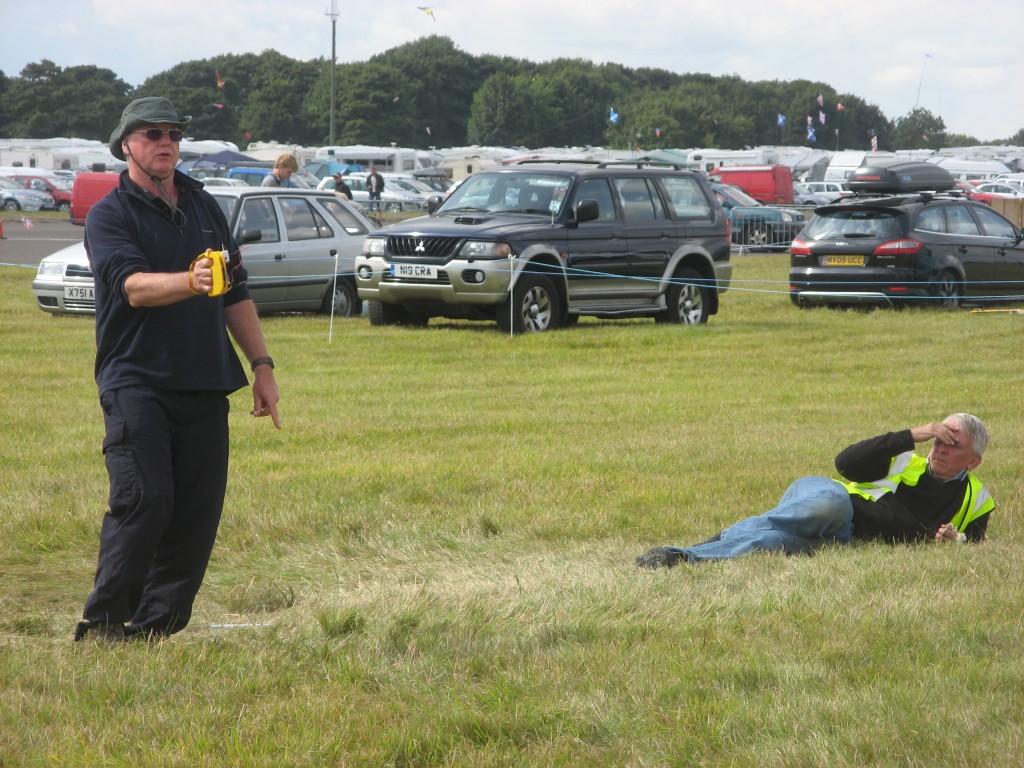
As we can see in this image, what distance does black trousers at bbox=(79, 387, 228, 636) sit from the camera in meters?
4.45

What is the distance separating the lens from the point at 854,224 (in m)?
19.1

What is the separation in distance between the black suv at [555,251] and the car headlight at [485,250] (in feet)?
0.04

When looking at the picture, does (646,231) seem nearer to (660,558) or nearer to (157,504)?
(660,558)

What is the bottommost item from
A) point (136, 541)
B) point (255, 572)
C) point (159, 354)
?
point (255, 572)

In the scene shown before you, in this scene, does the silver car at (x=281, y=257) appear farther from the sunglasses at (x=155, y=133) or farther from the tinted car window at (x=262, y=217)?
the sunglasses at (x=155, y=133)

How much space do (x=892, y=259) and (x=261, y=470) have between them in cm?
1232

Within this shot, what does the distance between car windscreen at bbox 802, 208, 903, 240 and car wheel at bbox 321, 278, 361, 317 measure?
6.47m

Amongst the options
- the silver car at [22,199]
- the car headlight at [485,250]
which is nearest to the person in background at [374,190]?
the silver car at [22,199]

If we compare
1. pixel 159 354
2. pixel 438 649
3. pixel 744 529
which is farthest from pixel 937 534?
pixel 159 354

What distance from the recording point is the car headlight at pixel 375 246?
15.8 metres

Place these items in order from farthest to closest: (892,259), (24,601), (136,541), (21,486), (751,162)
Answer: (751,162) < (892,259) < (21,486) < (24,601) < (136,541)

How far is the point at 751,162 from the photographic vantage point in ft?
211

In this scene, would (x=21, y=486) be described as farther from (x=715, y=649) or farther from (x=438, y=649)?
(x=715, y=649)

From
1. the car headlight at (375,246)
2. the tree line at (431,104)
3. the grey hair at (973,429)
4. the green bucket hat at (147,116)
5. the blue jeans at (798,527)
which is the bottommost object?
the blue jeans at (798,527)
